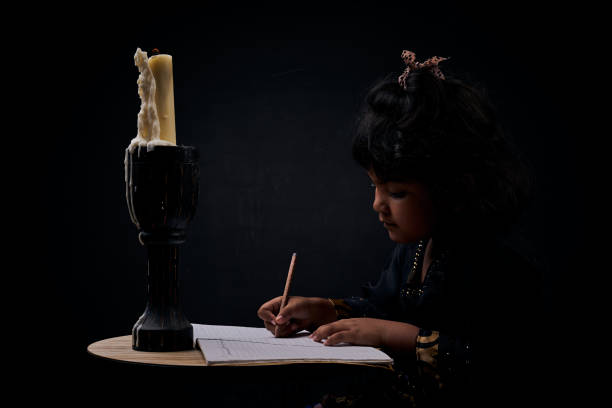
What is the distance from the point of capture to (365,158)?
47.6 inches

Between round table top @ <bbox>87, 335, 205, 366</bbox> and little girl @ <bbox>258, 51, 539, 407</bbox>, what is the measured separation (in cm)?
21

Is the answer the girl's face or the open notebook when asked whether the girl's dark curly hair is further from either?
the open notebook

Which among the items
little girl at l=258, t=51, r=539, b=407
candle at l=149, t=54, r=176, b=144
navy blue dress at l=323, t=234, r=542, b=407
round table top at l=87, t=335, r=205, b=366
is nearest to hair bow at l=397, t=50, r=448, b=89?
little girl at l=258, t=51, r=539, b=407

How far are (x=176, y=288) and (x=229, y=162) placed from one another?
0.83 m

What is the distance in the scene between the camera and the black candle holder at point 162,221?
1.08 meters

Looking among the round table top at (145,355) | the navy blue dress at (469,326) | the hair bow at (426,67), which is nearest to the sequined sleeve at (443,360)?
the navy blue dress at (469,326)

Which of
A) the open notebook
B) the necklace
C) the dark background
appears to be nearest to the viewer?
the open notebook

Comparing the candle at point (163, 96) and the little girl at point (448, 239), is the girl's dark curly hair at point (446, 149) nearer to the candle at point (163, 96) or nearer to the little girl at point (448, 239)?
the little girl at point (448, 239)

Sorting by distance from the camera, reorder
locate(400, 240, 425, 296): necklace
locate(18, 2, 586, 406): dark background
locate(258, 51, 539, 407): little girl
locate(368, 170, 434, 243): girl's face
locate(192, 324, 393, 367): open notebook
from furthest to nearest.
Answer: locate(18, 2, 586, 406): dark background, locate(400, 240, 425, 296): necklace, locate(368, 170, 434, 243): girl's face, locate(258, 51, 539, 407): little girl, locate(192, 324, 393, 367): open notebook

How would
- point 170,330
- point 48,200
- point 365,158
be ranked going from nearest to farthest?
point 170,330, point 365,158, point 48,200

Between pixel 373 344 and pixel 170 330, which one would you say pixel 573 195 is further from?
pixel 170 330

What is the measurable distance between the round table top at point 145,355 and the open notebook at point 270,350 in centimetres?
2

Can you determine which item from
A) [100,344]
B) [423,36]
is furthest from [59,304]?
[423,36]

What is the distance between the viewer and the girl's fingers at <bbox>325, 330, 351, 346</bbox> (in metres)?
1.10
